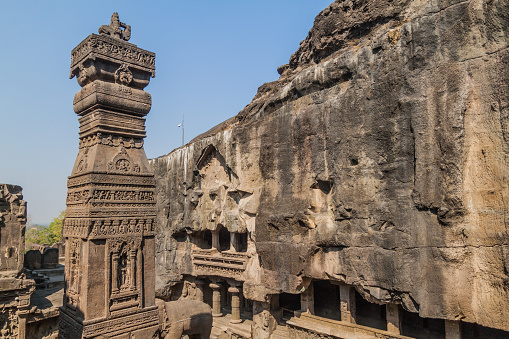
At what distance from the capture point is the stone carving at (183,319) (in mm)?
8117

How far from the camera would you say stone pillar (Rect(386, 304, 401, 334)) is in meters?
11.8

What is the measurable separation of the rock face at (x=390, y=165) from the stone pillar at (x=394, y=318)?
3.35 feet

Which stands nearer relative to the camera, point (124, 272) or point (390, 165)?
point (124, 272)

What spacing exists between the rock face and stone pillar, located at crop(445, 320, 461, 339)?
2.63 feet

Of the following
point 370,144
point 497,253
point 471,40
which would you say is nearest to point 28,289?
point 370,144

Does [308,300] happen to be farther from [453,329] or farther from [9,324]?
[9,324]

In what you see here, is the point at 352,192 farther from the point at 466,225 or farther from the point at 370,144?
the point at 466,225

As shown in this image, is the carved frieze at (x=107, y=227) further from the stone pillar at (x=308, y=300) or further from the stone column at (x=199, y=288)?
the stone column at (x=199, y=288)

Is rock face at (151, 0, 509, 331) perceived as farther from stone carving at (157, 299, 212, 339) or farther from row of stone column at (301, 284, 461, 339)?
stone carving at (157, 299, 212, 339)

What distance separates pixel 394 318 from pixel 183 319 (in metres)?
6.94

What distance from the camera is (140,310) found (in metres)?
7.34

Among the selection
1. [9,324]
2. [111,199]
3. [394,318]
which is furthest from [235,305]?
[111,199]

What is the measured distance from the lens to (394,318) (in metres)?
11.8

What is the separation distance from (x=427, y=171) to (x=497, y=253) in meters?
2.47
